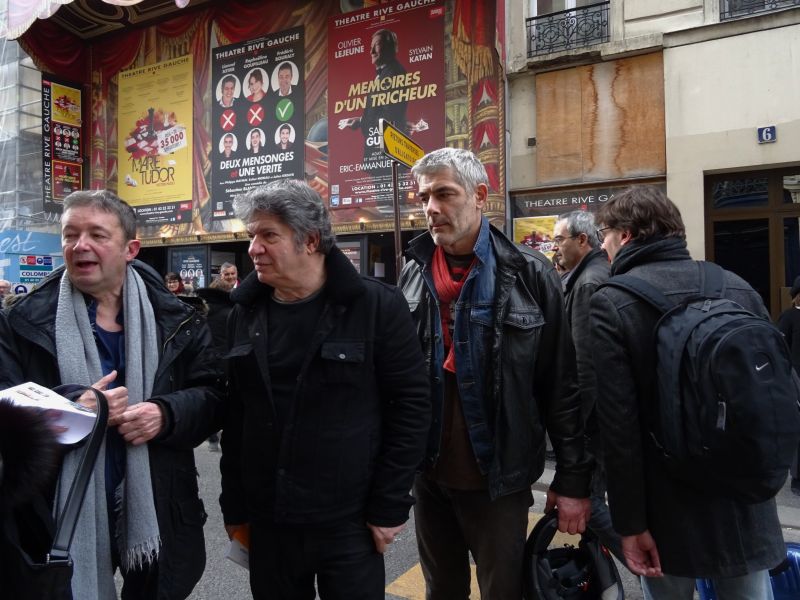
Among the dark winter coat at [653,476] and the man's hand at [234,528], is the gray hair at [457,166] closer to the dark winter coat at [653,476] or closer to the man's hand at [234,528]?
the dark winter coat at [653,476]

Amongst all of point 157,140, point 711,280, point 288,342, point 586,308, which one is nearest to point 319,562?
point 288,342

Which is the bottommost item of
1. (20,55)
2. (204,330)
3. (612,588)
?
(612,588)

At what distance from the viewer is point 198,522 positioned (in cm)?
223

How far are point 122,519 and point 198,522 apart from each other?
29cm

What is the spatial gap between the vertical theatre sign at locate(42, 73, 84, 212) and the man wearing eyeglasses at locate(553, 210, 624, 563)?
13.9 metres

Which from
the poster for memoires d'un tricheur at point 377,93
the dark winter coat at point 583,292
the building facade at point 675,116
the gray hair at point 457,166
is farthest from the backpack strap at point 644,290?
the poster for memoires d'un tricheur at point 377,93

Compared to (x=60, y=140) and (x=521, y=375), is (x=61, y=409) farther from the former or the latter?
(x=60, y=140)

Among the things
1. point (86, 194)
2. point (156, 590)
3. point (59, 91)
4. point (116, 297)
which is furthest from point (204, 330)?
point (59, 91)

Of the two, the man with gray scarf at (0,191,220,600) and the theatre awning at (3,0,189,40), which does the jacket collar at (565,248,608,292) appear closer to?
the man with gray scarf at (0,191,220,600)

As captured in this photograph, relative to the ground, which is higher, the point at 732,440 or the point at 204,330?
the point at 204,330

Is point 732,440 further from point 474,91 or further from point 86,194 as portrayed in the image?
point 474,91

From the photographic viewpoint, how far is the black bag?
1.38 metres

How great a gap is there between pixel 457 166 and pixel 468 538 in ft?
4.55

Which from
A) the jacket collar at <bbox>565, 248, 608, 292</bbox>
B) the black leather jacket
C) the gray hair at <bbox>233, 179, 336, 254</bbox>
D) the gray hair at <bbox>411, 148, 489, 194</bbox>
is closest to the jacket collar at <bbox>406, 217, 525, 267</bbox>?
the black leather jacket
